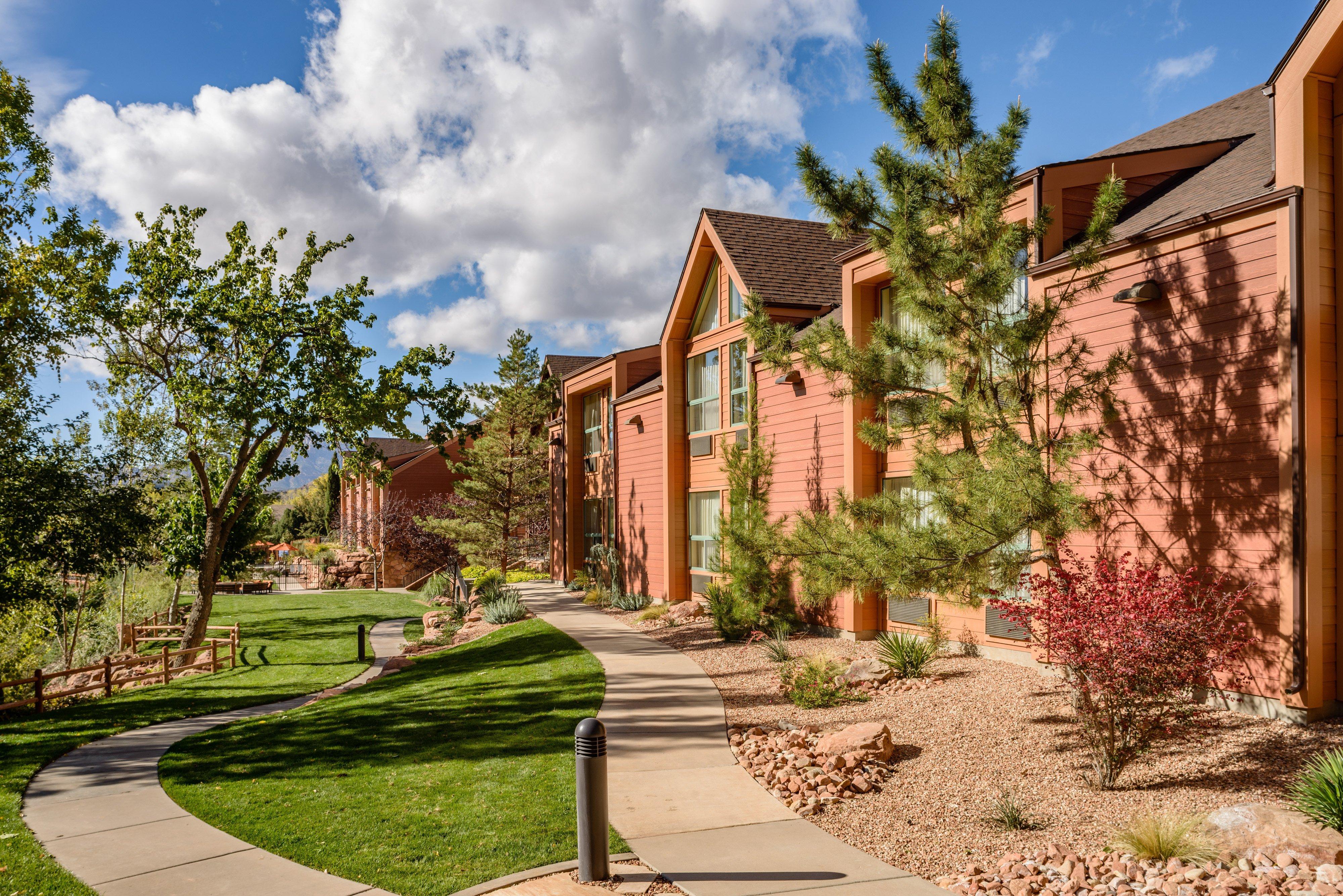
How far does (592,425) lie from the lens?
26.9 m

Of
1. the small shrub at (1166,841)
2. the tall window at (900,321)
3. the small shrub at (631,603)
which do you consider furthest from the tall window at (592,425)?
the small shrub at (1166,841)

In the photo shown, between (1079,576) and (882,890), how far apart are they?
3422 mm

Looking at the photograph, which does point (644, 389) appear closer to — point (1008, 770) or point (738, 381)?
point (738, 381)

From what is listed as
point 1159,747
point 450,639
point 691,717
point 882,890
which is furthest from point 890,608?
point 450,639

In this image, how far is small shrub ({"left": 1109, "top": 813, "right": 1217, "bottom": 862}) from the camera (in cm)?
530

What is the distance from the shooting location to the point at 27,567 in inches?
605

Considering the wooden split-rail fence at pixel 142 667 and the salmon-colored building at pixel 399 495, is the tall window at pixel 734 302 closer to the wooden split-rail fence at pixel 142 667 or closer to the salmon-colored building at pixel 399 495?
the wooden split-rail fence at pixel 142 667

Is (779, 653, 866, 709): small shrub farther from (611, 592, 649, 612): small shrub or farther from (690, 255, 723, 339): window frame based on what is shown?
(611, 592, 649, 612): small shrub

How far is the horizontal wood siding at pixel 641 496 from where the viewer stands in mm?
20703

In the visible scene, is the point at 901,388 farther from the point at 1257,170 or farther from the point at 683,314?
the point at 683,314

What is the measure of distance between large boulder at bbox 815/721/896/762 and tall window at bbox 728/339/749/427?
9.66 metres

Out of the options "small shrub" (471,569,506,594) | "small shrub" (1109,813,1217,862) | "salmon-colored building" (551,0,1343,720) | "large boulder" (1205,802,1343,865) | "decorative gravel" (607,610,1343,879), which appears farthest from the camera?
"small shrub" (471,569,506,594)

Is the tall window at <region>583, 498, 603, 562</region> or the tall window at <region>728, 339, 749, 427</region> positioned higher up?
the tall window at <region>728, 339, 749, 427</region>

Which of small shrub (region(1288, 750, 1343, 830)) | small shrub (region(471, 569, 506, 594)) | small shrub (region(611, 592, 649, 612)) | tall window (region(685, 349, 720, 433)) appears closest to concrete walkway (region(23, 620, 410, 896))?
small shrub (region(1288, 750, 1343, 830))
